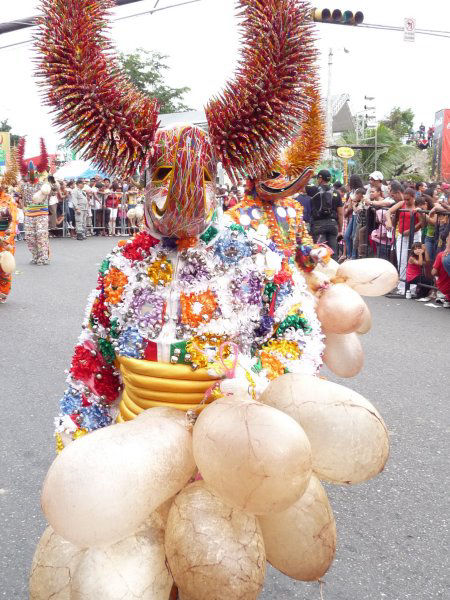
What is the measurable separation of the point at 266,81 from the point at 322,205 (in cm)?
825

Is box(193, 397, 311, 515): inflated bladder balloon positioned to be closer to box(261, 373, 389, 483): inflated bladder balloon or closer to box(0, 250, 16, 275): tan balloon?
box(261, 373, 389, 483): inflated bladder balloon

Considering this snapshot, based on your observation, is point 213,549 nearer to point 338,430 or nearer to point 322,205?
point 338,430

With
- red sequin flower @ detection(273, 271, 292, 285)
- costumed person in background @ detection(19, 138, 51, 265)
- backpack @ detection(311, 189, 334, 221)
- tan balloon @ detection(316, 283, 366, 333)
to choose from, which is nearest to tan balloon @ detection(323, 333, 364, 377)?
tan balloon @ detection(316, 283, 366, 333)

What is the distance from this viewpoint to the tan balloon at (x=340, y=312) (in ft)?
8.39

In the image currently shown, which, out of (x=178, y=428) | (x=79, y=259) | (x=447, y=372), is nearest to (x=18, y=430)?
(x=178, y=428)

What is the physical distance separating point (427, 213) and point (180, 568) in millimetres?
8826

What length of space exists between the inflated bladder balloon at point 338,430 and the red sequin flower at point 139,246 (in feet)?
2.32

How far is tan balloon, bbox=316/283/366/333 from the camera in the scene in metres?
2.56

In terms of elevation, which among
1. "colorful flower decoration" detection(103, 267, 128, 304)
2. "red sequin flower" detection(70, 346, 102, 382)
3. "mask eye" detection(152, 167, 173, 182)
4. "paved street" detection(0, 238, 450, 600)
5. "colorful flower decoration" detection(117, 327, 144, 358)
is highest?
"mask eye" detection(152, 167, 173, 182)

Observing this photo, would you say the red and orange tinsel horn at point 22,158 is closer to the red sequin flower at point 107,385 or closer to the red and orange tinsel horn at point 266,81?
the red sequin flower at point 107,385

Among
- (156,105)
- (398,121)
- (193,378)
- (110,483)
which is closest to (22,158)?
(156,105)

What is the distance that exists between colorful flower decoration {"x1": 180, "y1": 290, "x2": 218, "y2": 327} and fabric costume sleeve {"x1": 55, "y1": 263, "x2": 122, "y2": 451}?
11.5 inches

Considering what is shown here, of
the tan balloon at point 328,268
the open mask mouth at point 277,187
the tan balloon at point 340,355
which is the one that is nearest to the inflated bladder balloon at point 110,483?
the tan balloon at point 340,355

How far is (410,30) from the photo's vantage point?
45.2 feet
